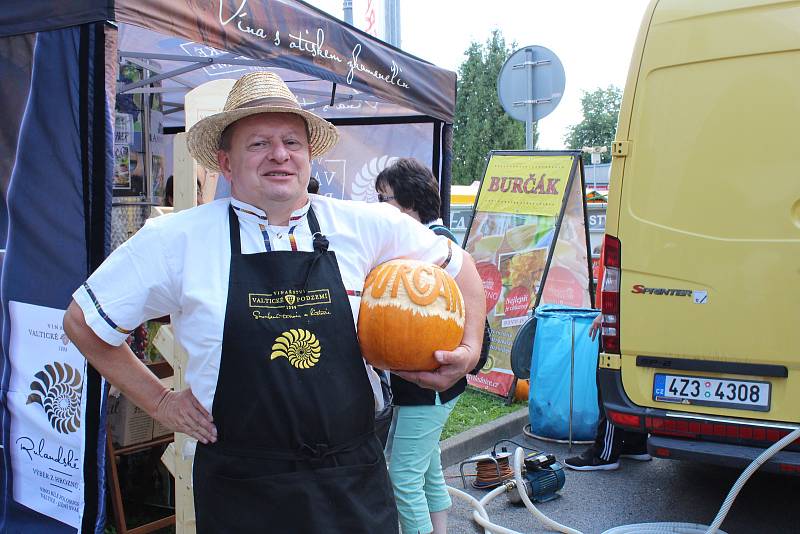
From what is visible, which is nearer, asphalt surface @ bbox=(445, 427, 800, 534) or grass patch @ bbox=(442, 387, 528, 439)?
asphalt surface @ bbox=(445, 427, 800, 534)

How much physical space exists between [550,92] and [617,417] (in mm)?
4238

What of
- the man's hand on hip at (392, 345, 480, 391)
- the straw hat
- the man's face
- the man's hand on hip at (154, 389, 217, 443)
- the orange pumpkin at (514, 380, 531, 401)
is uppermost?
the straw hat

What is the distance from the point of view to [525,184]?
736 centimetres

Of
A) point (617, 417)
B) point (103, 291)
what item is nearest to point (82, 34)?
point (103, 291)

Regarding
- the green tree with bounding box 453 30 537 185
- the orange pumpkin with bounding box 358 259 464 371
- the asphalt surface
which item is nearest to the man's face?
the orange pumpkin with bounding box 358 259 464 371

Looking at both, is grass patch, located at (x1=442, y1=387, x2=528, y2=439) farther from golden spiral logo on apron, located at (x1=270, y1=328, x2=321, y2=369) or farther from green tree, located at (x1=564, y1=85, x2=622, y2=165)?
green tree, located at (x1=564, y1=85, x2=622, y2=165)

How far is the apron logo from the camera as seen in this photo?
2.83 meters

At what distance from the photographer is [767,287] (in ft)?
12.0

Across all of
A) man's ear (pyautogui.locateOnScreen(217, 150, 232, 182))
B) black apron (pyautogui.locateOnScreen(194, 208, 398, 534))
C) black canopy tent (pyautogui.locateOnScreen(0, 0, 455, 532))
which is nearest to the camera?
black apron (pyautogui.locateOnScreen(194, 208, 398, 534))

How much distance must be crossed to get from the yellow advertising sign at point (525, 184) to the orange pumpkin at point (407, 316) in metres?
5.19

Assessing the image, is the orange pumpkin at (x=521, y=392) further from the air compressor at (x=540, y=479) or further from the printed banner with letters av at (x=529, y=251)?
the air compressor at (x=540, y=479)

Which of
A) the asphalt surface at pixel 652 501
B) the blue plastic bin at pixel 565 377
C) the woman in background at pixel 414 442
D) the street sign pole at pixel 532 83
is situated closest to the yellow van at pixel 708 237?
the asphalt surface at pixel 652 501

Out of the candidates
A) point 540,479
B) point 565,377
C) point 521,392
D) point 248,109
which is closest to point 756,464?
point 540,479

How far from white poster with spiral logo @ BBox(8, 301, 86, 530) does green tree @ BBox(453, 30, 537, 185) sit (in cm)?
2901
